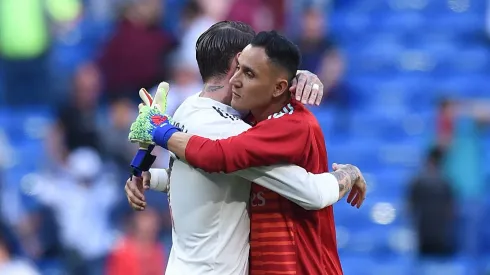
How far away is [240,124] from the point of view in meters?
5.24

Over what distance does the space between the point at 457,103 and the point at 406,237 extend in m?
1.19

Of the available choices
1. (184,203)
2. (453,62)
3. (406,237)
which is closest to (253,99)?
(184,203)

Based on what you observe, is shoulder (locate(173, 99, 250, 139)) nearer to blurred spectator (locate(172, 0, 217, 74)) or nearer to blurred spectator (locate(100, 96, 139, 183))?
blurred spectator (locate(100, 96, 139, 183))

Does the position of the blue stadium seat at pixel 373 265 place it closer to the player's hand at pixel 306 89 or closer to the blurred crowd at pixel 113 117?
the blurred crowd at pixel 113 117

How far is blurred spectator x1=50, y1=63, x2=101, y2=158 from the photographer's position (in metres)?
11.1

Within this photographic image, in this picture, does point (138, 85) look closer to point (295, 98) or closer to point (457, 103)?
point (457, 103)

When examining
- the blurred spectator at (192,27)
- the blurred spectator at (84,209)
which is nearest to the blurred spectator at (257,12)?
the blurred spectator at (192,27)

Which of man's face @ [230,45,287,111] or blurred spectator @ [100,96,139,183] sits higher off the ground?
man's face @ [230,45,287,111]

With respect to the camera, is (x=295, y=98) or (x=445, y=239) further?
(x=445, y=239)

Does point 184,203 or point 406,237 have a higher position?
point 184,203

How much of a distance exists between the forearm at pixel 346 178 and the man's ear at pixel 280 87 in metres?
0.38

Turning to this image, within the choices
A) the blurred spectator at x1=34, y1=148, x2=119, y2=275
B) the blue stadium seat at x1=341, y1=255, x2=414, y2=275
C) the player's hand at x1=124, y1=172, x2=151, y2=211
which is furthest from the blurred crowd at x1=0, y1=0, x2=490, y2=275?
the player's hand at x1=124, y1=172, x2=151, y2=211

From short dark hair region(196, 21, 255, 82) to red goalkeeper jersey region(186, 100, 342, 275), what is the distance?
280mm

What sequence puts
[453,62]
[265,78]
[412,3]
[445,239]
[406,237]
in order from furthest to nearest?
1. [412,3]
2. [453,62]
3. [406,237]
4. [445,239]
5. [265,78]
